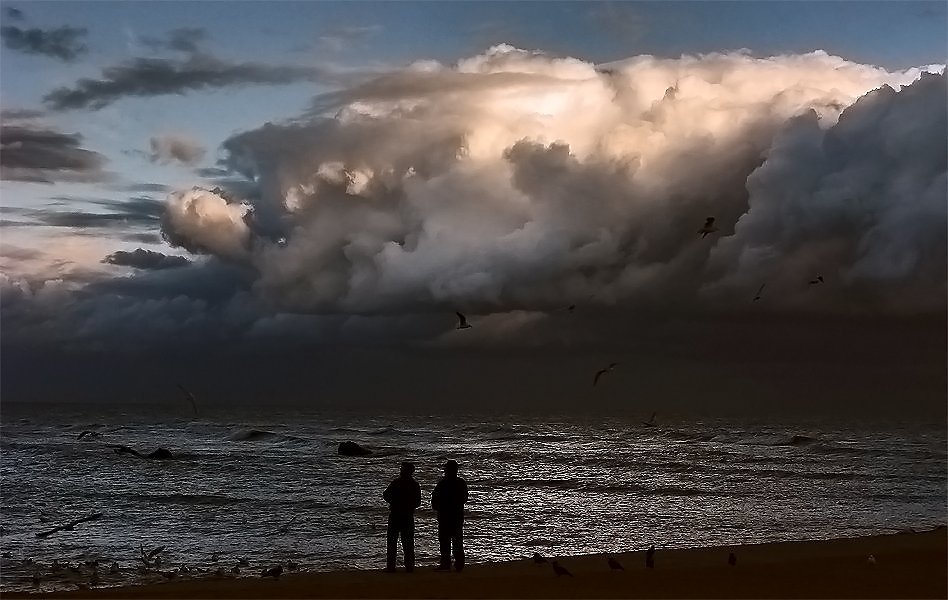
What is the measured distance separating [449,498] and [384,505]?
54.3ft

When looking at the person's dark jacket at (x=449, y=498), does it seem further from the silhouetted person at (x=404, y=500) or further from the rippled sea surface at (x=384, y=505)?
the rippled sea surface at (x=384, y=505)

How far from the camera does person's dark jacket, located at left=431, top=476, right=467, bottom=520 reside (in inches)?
529

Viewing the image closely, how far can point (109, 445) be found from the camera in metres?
64.9

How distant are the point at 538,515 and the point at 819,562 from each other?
13.8m

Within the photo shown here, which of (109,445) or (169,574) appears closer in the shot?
(169,574)

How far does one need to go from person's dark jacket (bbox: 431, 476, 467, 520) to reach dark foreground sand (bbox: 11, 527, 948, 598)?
3.00 feet

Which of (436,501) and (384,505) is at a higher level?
(436,501)

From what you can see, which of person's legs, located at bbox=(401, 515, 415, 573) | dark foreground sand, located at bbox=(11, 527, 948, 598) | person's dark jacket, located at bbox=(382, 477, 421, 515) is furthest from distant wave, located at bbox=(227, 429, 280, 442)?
person's dark jacket, located at bbox=(382, 477, 421, 515)

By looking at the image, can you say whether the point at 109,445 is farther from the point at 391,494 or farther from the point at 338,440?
the point at 391,494

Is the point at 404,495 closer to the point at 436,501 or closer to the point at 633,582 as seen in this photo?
the point at 436,501

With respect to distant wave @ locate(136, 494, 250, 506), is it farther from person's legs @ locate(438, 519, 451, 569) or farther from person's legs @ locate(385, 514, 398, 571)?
person's legs @ locate(438, 519, 451, 569)

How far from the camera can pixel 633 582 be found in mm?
12414

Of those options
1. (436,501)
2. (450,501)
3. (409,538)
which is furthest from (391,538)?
(450,501)

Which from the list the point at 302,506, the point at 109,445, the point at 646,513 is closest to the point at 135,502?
the point at 302,506
